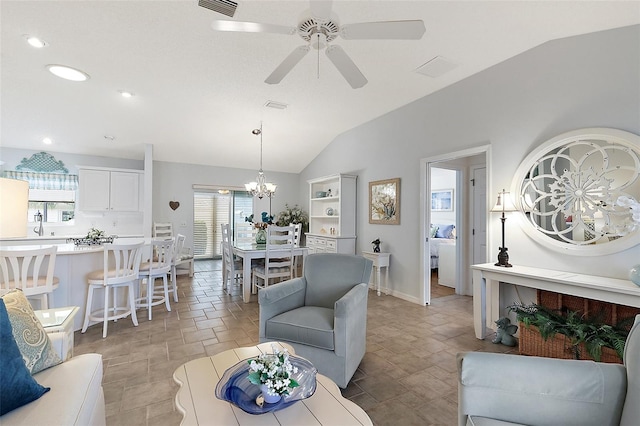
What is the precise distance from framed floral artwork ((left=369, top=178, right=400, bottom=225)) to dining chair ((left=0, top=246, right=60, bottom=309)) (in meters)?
4.20

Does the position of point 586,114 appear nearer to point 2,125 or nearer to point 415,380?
point 415,380

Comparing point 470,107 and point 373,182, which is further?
point 373,182

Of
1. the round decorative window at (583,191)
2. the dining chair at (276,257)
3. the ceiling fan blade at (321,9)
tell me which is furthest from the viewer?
the dining chair at (276,257)

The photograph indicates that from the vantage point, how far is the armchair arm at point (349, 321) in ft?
6.99

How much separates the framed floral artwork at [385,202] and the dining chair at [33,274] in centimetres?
420

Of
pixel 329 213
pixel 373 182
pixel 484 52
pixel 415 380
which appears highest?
pixel 484 52

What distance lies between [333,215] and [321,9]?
15.2 feet

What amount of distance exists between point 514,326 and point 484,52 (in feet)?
9.30

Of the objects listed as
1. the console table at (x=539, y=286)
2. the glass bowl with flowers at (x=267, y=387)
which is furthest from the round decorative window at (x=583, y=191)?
the glass bowl with flowers at (x=267, y=387)

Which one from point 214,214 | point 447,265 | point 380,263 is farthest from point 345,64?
point 214,214

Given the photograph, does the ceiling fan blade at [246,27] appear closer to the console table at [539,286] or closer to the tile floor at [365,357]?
the tile floor at [365,357]

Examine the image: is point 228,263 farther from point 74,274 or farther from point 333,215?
point 333,215

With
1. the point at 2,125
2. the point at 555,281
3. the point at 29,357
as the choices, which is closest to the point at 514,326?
the point at 555,281

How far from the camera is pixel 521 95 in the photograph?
316 cm
